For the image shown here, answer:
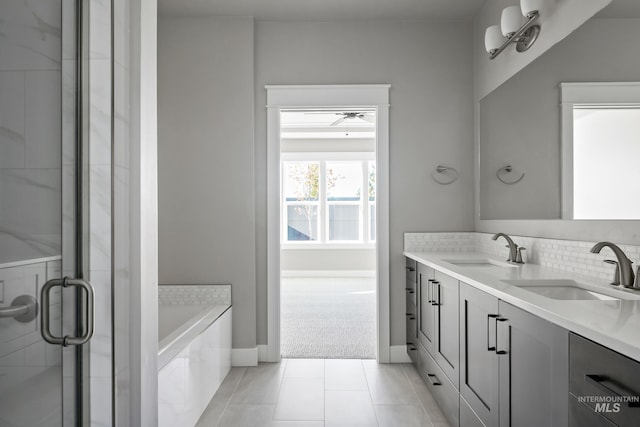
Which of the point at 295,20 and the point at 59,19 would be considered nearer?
the point at 59,19

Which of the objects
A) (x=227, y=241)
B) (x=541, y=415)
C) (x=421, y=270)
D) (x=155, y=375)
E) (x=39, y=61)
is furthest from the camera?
(x=227, y=241)

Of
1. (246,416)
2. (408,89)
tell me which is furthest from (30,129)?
(408,89)

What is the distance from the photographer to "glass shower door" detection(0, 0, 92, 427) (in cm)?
89

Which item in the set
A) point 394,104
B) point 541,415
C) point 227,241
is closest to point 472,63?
point 394,104

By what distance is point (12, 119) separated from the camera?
0.90 meters

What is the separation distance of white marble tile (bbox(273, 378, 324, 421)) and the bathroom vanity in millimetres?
742

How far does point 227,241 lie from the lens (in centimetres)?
335

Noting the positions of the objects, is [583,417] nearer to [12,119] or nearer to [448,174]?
[12,119]

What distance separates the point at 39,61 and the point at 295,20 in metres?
2.75

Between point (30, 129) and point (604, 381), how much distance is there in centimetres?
148

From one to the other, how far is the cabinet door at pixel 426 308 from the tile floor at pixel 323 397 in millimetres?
358

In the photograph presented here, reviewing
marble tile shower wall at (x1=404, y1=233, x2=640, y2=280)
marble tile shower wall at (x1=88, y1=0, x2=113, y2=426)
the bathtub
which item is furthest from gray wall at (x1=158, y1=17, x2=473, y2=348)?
marble tile shower wall at (x1=88, y1=0, x2=113, y2=426)

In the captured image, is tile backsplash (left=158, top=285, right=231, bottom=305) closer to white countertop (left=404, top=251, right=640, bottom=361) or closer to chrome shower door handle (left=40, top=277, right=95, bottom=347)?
white countertop (left=404, top=251, right=640, bottom=361)

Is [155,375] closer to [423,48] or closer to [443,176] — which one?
[443,176]
